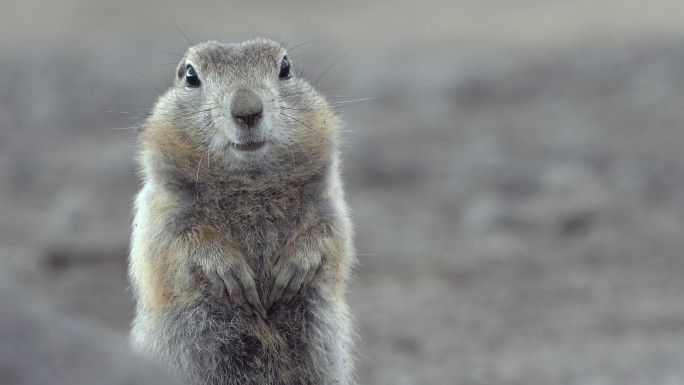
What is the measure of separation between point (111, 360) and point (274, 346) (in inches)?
58.3

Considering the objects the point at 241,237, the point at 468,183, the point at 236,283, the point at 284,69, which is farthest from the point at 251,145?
the point at 468,183

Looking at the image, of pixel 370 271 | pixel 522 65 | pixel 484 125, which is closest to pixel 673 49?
pixel 522 65

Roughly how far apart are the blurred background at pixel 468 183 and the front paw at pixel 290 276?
1032mm

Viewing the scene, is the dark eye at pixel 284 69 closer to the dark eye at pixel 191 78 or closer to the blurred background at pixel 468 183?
the dark eye at pixel 191 78

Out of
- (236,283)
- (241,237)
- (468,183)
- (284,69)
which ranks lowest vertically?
(468,183)

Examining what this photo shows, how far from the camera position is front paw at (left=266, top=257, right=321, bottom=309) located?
19.7 ft

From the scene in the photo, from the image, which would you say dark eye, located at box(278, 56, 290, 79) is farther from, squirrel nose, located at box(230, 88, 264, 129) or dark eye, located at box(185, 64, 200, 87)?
squirrel nose, located at box(230, 88, 264, 129)

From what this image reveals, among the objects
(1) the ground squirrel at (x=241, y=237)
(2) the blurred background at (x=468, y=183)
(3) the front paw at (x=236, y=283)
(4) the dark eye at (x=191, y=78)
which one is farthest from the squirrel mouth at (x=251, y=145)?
(2) the blurred background at (x=468, y=183)

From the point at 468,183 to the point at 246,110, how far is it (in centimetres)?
662

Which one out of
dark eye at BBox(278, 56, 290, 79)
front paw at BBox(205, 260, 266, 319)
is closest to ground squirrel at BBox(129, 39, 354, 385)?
front paw at BBox(205, 260, 266, 319)

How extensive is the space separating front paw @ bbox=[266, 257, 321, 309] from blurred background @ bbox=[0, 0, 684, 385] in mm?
1032

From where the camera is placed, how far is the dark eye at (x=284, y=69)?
646 centimetres

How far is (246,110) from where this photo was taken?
5.81 metres

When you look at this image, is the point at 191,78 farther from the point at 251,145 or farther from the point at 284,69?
the point at 251,145
